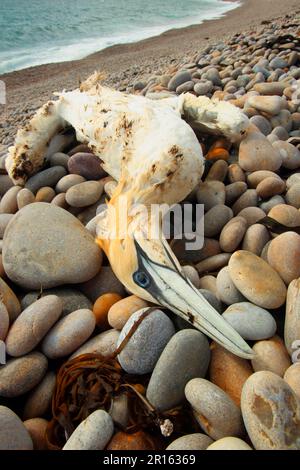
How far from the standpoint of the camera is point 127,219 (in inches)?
108

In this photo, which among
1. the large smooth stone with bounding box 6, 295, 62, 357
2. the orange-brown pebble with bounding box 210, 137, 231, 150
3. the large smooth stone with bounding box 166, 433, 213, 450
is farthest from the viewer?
the orange-brown pebble with bounding box 210, 137, 231, 150

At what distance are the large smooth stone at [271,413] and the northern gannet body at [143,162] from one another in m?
0.27

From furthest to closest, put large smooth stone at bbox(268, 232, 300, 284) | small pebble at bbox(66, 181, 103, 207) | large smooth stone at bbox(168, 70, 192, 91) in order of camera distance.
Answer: large smooth stone at bbox(168, 70, 192, 91) → small pebble at bbox(66, 181, 103, 207) → large smooth stone at bbox(268, 232, 300, 284)

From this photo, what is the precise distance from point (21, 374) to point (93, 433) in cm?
56

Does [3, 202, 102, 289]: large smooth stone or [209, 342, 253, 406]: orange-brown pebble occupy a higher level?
[3, 202, 102, 289]: large smooth stone

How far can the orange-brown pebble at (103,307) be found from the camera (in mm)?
2621

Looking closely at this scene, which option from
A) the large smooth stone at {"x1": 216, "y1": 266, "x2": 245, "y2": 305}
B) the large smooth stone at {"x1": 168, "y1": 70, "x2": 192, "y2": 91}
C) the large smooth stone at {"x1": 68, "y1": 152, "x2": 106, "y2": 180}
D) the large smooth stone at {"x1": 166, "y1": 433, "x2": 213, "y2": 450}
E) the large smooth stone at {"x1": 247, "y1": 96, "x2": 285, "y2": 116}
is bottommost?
the large smooth stone at {"x1": 166, "y1": 433, "x2": 213, "y2": 450}

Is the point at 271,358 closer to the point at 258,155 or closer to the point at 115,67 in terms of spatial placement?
the point at 258,155

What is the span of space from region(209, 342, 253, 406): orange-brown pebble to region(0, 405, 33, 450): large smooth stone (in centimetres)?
96

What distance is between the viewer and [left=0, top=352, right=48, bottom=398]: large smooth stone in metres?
2.22

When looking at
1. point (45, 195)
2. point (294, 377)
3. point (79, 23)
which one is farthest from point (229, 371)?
point (79, 23)

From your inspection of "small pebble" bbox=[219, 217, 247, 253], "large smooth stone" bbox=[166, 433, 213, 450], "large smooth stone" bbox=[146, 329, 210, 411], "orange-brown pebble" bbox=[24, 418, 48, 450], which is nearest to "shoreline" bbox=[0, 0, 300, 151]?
"small pebble" bbox=[219, 217, 247, 253]

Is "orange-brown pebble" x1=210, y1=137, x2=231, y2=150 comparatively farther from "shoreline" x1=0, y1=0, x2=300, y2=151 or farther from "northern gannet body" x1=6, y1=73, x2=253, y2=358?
"shoreline" x1=0, y1=0, x2=300, y2=151

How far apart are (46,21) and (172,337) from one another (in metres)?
24.6
